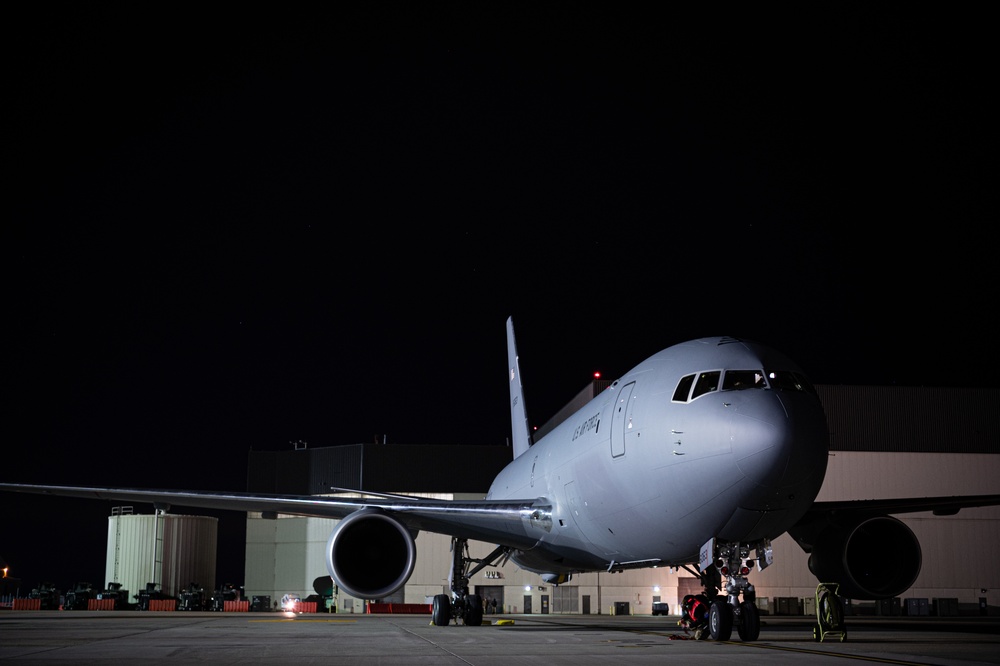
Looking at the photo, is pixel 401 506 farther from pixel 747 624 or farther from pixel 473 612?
pixel 747 624

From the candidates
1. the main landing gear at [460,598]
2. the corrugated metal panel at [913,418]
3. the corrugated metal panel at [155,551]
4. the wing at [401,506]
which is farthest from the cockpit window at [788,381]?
the corrugated metal panel at [155,551]

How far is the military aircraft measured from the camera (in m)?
12.7

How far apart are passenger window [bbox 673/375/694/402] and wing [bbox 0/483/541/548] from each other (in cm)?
672

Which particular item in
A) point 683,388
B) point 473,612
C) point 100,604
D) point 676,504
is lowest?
point 100,604

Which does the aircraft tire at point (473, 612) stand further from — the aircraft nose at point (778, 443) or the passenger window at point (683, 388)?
the aircraft nose at point (778, 443)

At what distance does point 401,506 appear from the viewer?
20.5 metres

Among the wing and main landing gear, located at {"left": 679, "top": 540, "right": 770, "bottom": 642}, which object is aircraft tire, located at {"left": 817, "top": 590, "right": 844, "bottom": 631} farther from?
the wing

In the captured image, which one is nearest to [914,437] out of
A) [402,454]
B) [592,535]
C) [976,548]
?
[976,548]

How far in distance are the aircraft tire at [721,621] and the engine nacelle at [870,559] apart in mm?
3617

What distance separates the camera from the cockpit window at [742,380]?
515 inches

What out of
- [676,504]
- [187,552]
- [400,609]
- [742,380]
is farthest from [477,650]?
[187,552]

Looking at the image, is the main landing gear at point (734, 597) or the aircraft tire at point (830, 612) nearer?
the main landing gear at point (734, 597)

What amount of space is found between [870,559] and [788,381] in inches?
231

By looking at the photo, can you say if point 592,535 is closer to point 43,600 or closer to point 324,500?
point 324,500
